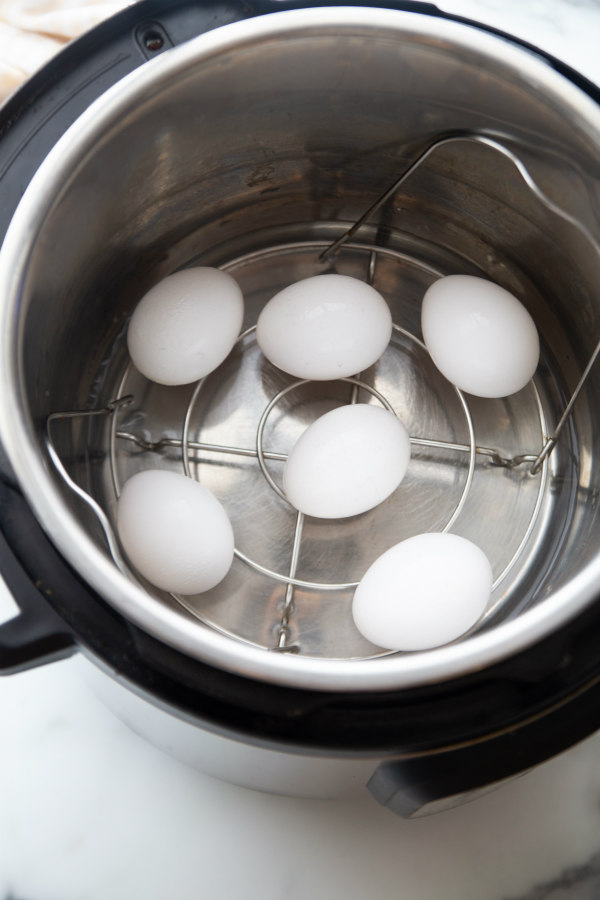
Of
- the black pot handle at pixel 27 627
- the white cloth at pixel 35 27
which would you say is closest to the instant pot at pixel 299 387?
the black pot handle at pixel 27 627

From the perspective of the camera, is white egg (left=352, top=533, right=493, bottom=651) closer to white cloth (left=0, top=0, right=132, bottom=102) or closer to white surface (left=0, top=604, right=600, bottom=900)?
white surface (left=0, top=604, right=600, bottom=900)

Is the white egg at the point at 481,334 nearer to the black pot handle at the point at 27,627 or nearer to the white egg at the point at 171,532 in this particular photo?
the white egg at the point at 171,532

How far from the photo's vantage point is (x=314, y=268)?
0.81 metres

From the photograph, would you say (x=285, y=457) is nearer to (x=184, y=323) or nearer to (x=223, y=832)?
(x=184, y=323)

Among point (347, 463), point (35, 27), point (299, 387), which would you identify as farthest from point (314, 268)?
point (35, 27)

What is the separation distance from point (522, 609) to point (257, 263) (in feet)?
1.32

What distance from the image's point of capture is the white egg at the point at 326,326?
2.25ft

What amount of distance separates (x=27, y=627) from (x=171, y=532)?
157 millimetres

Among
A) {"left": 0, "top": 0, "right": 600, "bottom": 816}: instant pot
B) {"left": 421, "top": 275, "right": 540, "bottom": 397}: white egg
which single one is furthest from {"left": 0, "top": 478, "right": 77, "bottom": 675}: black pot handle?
{"left": 421, "top": 275, "right": 540, "bottom": 397}: white egg

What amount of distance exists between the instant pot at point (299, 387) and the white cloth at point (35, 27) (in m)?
0.24

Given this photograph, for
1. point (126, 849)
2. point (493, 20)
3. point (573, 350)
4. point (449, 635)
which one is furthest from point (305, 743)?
point (493, 20)

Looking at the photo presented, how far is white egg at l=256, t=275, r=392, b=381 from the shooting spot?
2.25ft

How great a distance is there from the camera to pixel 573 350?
73 cm

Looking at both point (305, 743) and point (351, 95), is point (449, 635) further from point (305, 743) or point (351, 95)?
point (351, 95)
